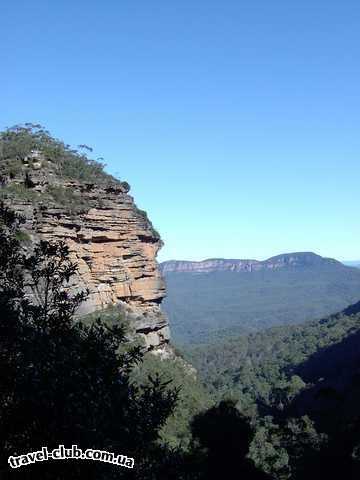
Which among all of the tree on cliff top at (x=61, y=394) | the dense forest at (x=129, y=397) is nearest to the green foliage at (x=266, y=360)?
the dense forest at (x=129, y=397)

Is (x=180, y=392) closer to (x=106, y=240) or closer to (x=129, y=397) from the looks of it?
(x=106, y=240)

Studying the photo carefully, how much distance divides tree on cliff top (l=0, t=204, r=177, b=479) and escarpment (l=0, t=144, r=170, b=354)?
2032cm

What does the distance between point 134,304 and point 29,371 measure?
1218 inches

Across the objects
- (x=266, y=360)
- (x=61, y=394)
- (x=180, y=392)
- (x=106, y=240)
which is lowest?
(x=266, y=360)

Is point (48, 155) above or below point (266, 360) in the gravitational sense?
above

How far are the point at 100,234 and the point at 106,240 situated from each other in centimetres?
84

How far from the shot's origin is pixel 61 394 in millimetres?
6941

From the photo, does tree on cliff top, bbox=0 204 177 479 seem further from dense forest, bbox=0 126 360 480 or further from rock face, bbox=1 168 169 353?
rock face, bbox=1 168 169 353

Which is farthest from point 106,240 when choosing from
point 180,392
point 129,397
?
point 129,397

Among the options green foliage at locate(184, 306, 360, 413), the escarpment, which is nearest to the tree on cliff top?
the escarpment

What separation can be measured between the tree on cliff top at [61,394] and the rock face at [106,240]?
2070 centimetres

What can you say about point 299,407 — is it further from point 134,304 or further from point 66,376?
point 66,376

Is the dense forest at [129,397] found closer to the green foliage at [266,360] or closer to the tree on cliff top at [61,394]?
the tree on cliff top at [61,394]

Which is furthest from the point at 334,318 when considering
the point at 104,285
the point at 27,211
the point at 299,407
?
the point at 27,211
